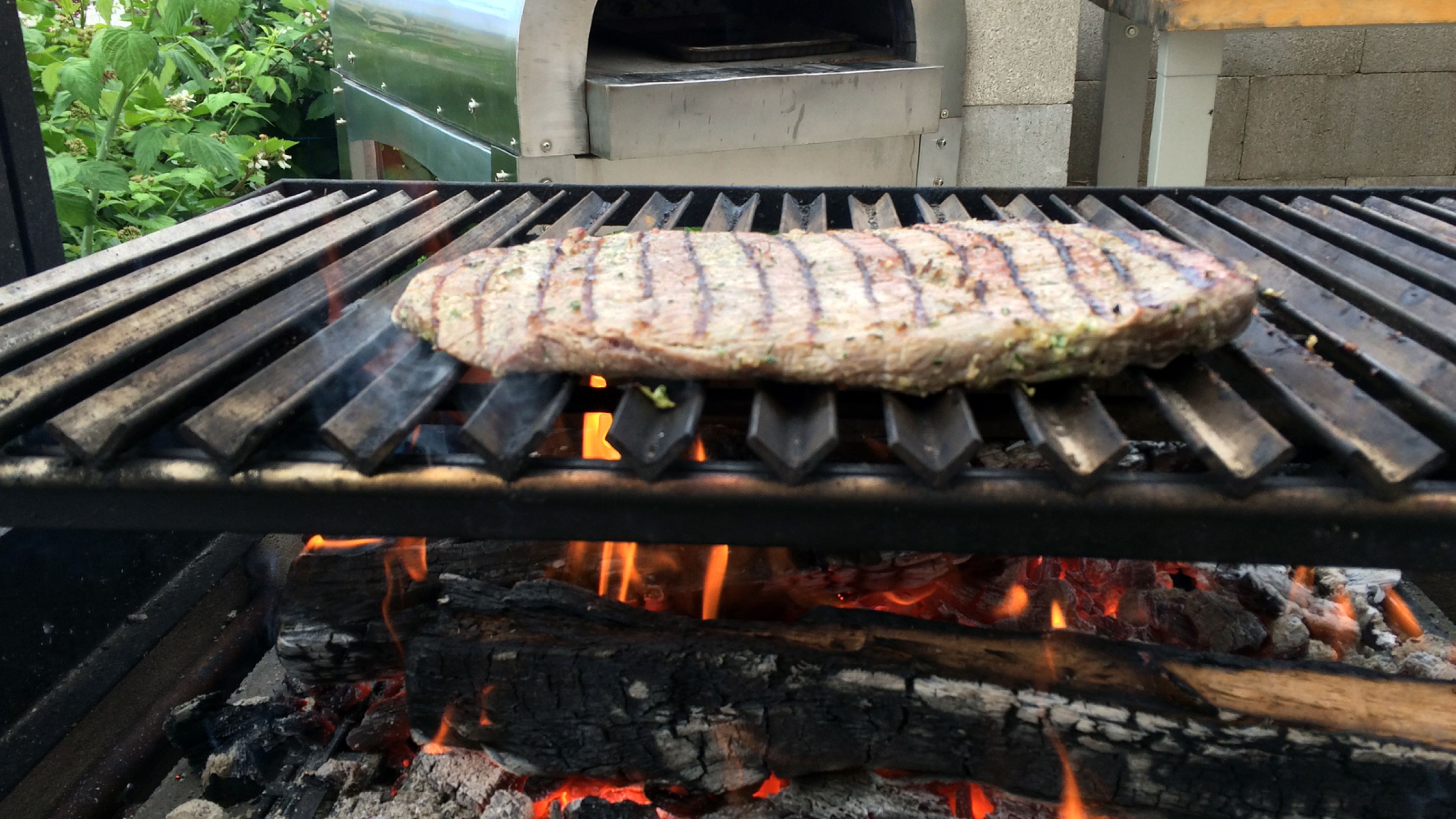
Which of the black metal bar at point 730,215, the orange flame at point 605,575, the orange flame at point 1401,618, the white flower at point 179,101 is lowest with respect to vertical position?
the orange flame at point 1401,618

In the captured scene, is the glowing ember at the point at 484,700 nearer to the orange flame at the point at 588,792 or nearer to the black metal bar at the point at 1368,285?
the orange flame at the point at 588,792

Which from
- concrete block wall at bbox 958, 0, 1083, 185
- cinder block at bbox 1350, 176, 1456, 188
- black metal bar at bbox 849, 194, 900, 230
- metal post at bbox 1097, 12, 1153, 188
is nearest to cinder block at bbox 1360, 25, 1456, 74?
cinder block at bbox 1350, 176, 1456, 188

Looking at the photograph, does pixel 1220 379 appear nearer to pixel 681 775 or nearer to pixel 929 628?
pixel 929 628

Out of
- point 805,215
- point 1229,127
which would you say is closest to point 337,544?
point 805,215

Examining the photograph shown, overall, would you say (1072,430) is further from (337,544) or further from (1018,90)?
(1018,90)

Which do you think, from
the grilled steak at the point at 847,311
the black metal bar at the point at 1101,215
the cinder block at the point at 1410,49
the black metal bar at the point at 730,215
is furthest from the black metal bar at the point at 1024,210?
the cinder block at the point at 1410,49

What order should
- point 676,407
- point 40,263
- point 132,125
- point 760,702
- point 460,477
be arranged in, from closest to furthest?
point 460,477, point 676,407, point 760,702, point 40,263, point 132,125

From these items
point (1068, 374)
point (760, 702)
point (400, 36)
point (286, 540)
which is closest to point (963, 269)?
point (1068, 374)
